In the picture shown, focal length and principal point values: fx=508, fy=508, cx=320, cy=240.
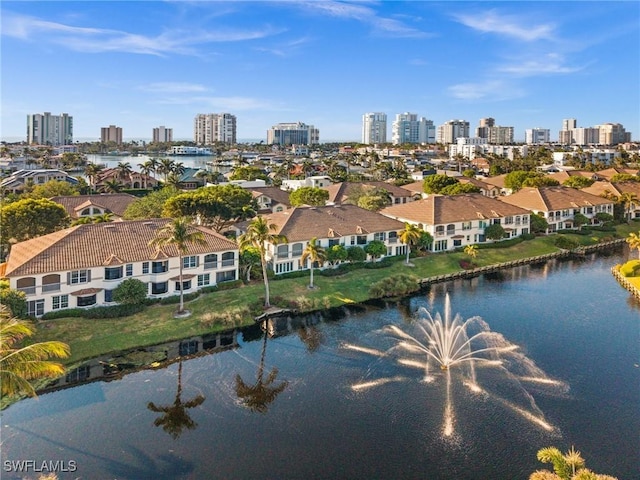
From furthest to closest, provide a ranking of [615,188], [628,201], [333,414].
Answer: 1. [615,188]
2. [628,201]
3. [333,414]

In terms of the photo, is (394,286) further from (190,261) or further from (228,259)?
(190,261)

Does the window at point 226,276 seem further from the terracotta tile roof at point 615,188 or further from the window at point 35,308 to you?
the terracotta tile roof at point 615,188

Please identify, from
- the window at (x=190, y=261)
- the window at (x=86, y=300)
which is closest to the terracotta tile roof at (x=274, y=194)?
the window at (x=190, y=261)

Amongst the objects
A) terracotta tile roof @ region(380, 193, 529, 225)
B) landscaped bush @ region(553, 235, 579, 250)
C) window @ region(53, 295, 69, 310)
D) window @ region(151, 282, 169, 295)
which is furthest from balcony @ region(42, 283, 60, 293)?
landscaped bush @ region(553, 235, 579, 250)

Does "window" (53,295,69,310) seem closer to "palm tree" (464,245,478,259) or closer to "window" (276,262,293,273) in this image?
"window" (276,262,293,273)

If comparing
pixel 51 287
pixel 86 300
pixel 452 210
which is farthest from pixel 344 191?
pixel 51 287

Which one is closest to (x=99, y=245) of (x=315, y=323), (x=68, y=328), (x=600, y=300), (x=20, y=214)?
(x=68, y=328)

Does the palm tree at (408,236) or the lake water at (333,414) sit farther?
the palm tree at (408,236)

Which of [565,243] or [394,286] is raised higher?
[565,243]
